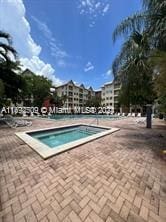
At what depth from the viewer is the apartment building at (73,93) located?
5703 cm

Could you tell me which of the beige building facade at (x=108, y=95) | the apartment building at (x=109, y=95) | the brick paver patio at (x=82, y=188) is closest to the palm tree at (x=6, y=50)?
the brick paver patio at (x=82, y=188)

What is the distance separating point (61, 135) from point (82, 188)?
7125mm

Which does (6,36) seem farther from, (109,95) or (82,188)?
(109,95)

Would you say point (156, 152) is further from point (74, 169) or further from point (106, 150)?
point (74, 169)

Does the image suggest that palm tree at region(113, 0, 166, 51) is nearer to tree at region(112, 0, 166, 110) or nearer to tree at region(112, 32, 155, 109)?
tree at region(112, 0, 166, 110)

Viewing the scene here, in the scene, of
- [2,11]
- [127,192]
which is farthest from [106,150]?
[2,11]

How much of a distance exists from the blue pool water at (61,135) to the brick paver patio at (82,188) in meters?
3.37

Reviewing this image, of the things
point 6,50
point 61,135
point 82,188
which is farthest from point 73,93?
point 82,188

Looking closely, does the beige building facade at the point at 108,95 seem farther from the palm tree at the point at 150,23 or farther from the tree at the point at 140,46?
the palm tree at the point at 150,23

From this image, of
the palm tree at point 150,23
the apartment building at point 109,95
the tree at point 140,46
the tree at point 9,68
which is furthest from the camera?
the apartment building at point 109,95

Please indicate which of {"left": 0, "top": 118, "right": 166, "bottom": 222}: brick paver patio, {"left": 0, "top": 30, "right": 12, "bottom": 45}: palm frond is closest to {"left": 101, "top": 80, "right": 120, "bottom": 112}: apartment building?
{"left": 0, "top": 30, "right": 12, "bottom": 45}: palm frond

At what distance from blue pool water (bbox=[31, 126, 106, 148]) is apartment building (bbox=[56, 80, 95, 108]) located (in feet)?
140

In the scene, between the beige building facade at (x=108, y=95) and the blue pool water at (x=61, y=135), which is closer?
the blue pool water at (x=61, y=135)

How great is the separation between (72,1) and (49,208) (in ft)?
40.3
